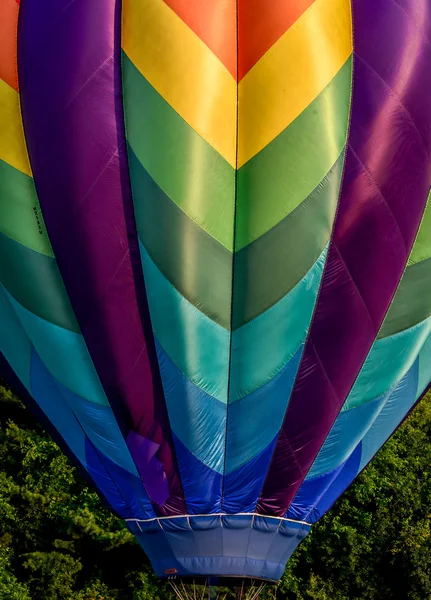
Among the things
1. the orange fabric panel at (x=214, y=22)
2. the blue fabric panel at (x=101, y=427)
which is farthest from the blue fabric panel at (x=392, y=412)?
the orange fabric panel at (x=214, y=22)

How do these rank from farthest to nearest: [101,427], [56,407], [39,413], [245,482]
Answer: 1. [39,413]
2. [56,407]
3. [101,427]
4. [245,482]

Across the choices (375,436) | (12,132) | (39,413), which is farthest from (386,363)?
(12,132)

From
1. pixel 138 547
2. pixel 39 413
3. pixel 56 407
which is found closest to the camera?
pixel 56 407

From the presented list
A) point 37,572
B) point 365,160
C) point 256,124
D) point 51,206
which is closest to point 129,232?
point 51,206

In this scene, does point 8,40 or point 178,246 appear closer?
point 178,246

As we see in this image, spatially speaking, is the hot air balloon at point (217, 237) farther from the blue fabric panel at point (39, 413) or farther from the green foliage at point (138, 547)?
the green foliage at point (138, 547)

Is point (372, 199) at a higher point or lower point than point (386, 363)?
higher

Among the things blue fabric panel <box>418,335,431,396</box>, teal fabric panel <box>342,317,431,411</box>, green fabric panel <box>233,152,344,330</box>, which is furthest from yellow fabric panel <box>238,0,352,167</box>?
blue fabric panel <box>418,335,431,396</box>

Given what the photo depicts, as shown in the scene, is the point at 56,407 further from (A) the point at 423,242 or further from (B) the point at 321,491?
(A) the point at 423,242
